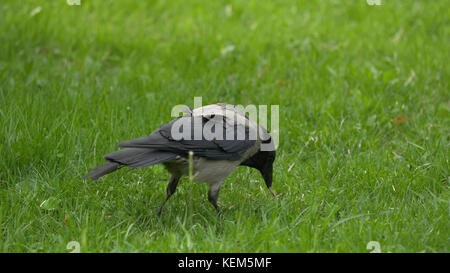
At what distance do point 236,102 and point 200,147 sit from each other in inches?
86.1

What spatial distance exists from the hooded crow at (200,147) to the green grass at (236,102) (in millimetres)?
337

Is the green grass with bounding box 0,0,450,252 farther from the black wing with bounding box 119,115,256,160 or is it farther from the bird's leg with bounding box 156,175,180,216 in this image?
the black wing with bounding box 119,115,256,160

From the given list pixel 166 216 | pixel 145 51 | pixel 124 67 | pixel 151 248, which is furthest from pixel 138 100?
pixel 151 248

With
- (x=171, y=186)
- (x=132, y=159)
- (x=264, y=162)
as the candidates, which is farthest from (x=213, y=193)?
(x=132, y=159)

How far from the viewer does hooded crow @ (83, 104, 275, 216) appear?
11.8ft

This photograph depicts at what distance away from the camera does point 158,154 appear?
11.9 feet

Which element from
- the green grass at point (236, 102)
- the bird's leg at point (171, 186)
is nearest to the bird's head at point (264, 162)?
the green grass at point (236, 102)

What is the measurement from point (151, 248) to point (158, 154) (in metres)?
0.61

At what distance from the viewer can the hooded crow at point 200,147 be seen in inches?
142

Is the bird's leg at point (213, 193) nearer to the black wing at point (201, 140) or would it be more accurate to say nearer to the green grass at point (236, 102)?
the green grass at point (236, 102)

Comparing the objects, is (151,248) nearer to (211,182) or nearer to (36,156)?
(211,182)

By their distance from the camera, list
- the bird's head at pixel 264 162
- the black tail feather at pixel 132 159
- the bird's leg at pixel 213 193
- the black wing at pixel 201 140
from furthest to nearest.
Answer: the bird's head at pixel 264 162
the bird's leg at pixel 213 193
the black wing at pixel 201 140
the black tail feather at pixel 132 159

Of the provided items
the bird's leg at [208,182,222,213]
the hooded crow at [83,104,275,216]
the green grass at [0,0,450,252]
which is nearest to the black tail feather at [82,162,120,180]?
the hooded crow at [83,104,275,216]

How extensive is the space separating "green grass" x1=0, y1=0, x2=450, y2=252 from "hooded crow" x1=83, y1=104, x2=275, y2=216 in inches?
13.3
